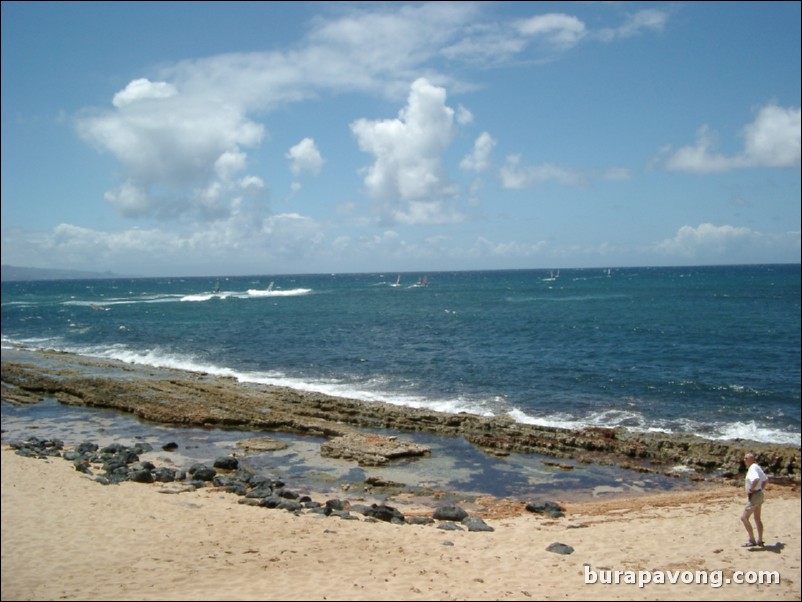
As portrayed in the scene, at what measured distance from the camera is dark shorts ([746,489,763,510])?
12273 mm

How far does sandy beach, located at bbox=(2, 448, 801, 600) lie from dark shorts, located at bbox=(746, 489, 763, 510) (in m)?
0.90

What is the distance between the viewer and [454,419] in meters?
24.4

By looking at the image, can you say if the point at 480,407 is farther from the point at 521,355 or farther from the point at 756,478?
the point at 756,478

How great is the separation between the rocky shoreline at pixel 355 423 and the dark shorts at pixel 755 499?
660 cm

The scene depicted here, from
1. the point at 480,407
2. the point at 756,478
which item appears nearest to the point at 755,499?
the point at 756,478

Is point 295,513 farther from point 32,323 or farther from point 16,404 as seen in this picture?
point 32,323

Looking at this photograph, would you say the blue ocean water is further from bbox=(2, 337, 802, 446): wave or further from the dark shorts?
the dark shorts

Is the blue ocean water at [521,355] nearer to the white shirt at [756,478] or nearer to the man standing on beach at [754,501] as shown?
the man standing on beach at [754,501]

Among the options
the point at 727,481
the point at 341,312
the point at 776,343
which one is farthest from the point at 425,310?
the point at 727,481

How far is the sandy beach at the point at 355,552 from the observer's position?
10016 mm

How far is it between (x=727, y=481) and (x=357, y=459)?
1195cm
